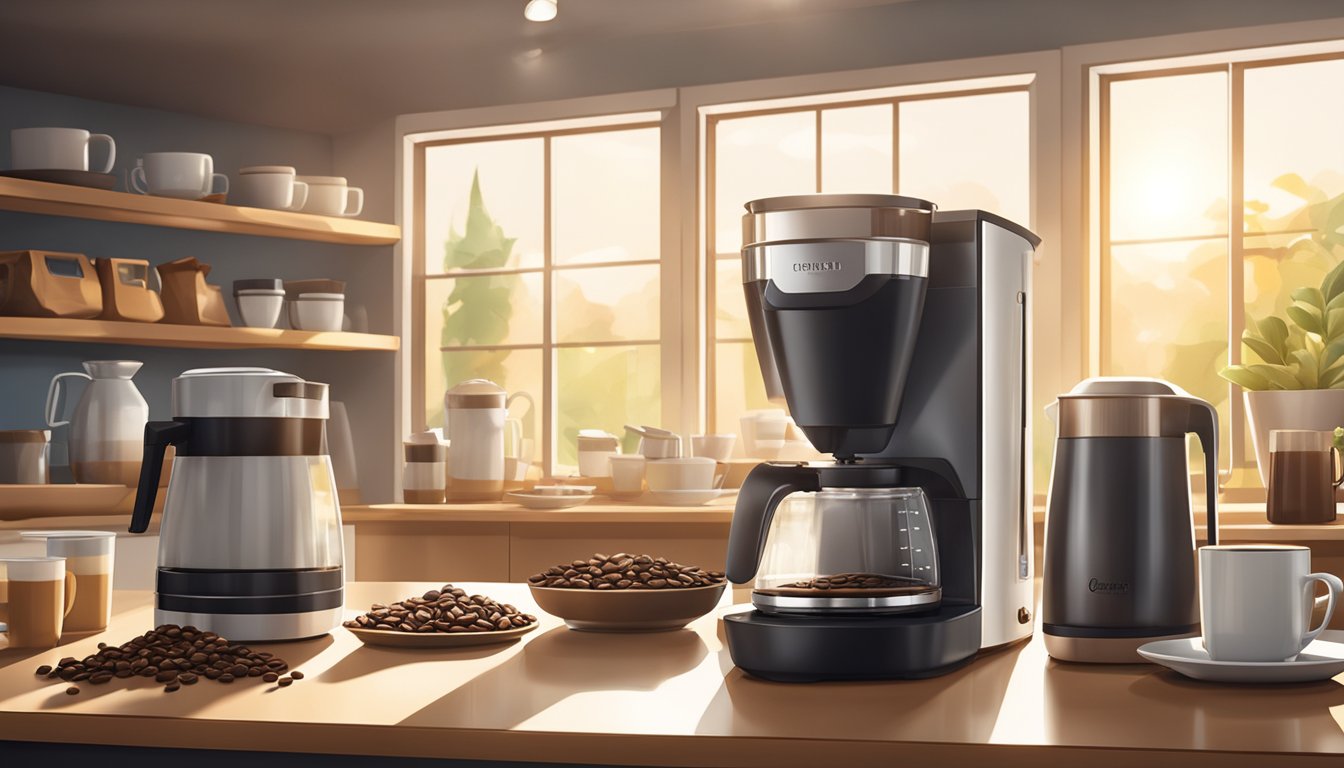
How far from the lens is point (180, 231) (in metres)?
4.05

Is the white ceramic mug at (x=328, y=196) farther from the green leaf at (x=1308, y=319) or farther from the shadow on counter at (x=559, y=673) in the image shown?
the shadow on counter at (x=559, y=673)

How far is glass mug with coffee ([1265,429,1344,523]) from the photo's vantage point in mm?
2682

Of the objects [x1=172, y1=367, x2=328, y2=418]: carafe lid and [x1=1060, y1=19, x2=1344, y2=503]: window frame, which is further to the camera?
[x1=1060, y1=19, x2=1344, y2=503]: window frame

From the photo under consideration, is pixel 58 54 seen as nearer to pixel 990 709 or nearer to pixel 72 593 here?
pixel 72 593

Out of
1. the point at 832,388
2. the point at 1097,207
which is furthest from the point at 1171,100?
the point at 832,388

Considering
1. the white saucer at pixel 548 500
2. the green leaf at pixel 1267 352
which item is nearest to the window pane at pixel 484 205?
the white saucer at pixel 548 500

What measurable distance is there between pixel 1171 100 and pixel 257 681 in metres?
3.10

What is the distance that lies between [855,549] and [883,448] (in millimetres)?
109

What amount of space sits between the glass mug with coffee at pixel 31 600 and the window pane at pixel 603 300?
110 inches

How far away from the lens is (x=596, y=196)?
13.4ft

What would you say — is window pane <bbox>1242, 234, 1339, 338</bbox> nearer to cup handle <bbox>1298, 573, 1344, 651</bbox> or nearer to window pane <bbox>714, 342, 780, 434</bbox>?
window pane <bbox>714, 342, 780, 434</bbox>

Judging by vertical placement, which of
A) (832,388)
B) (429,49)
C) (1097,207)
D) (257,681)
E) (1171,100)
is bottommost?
(257,681)

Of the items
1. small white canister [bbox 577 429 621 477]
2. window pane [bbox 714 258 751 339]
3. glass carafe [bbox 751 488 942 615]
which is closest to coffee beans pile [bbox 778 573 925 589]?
glass carafe [bbox 751 488 942 615]

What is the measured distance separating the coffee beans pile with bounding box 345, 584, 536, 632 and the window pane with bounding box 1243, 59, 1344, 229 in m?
2.81
